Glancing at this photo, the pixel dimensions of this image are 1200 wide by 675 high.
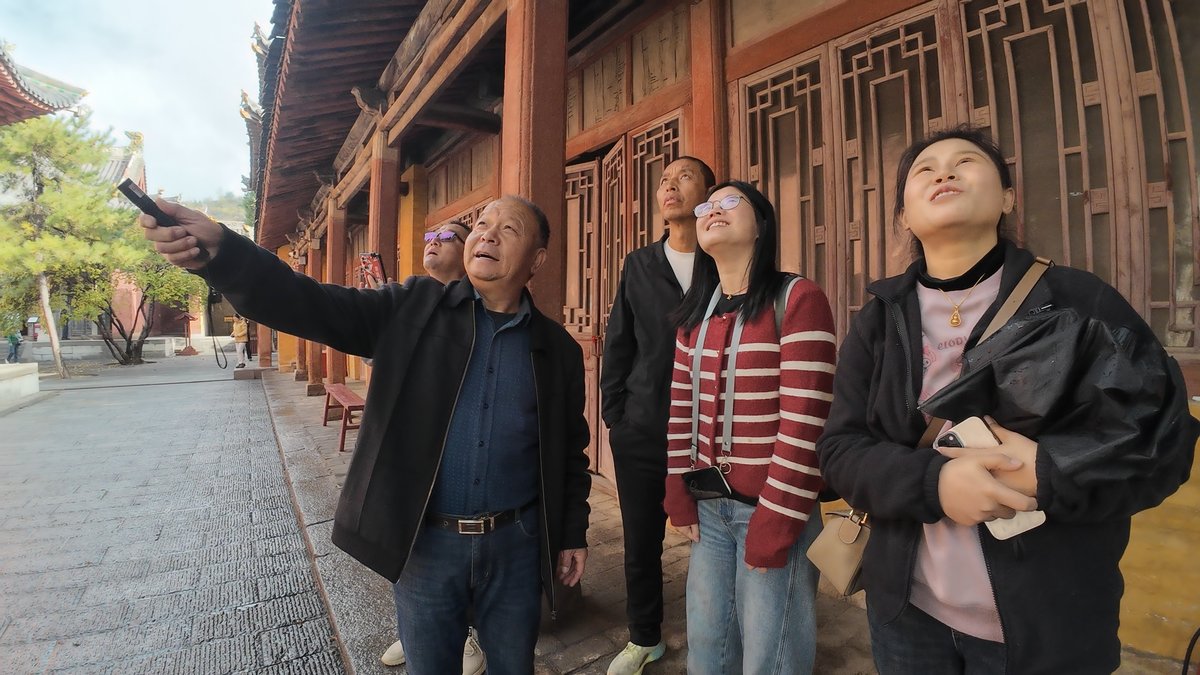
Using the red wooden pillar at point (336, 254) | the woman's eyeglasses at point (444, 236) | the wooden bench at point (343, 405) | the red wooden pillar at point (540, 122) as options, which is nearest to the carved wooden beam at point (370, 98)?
the wooden bench at point (343, 405)

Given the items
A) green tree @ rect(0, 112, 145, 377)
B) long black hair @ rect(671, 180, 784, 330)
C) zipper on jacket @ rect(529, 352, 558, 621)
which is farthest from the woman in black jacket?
green tree @ rect(0, 112, 145, 377)

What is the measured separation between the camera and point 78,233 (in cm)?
1625

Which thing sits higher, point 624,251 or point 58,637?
point 624,251

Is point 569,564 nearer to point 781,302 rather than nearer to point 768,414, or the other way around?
point 768,414

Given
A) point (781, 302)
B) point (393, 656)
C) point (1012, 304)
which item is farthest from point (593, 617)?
point (1012, 304)

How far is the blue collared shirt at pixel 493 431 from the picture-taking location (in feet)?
4.82

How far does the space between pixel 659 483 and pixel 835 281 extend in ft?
4.94

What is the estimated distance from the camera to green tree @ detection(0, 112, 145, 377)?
14.9m

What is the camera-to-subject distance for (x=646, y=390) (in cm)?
207

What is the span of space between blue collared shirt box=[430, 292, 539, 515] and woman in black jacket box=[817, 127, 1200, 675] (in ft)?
2.67

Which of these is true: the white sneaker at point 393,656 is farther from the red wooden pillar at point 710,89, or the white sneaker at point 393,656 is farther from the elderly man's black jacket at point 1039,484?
the red wooden pillar at point 710,89

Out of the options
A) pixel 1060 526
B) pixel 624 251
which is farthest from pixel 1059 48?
pixel 624 251

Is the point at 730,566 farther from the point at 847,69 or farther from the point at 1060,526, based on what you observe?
the point at 847,69

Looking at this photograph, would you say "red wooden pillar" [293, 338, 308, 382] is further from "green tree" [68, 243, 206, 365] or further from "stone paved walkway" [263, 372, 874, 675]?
"stone paved walkway" [263, 372, 874, 675]
